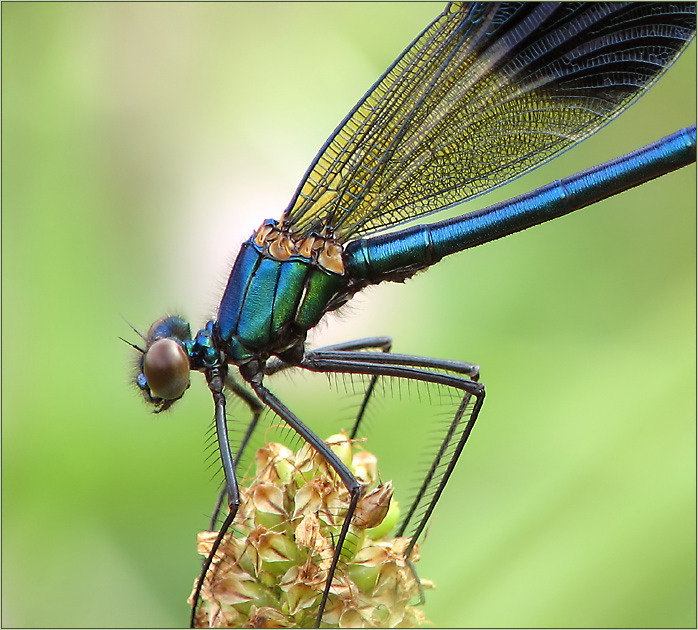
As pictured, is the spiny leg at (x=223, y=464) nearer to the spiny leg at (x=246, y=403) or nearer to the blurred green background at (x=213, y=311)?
the spiny leg at (x=246, y=403)

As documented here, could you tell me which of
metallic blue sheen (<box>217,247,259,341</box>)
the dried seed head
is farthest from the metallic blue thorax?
the dried seed head

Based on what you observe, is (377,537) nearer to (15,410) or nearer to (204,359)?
(204,359)

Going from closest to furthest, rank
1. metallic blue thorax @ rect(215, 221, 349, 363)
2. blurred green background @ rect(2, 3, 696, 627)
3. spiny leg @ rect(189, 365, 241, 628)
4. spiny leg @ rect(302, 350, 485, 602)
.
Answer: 1. spiny leg @ rect(189, 365, 241, 628)
2. spiny leg @ rect(302, 350, 485, 602)
3. metallic blue thorax @ rect(215, 221, 349, 363)
4. blurred green background @ rect(2, 3, 696, 627)

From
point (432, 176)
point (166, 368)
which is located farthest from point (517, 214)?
point (166, 368)

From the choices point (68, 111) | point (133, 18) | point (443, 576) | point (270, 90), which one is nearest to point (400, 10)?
point (270, 90)

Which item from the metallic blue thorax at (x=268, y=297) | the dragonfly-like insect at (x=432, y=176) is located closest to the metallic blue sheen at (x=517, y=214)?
the dragonfly-like insect at (x=432, y=176)

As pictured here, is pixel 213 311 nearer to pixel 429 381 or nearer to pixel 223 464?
pixel 223 464

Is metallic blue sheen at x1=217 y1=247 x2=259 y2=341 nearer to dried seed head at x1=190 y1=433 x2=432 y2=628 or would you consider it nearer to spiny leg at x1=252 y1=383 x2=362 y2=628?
spiny leg at x1=252 y1=383 x2=362 y2=628
